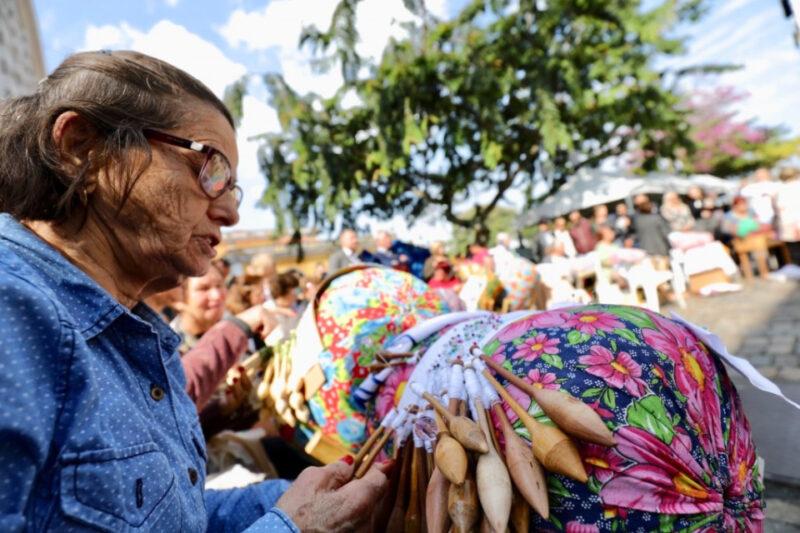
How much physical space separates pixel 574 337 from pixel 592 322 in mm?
73

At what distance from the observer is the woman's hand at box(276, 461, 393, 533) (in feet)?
3.24

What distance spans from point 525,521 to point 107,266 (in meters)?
0.95

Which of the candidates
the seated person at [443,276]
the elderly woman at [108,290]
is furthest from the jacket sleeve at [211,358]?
the seated person at [443,276]

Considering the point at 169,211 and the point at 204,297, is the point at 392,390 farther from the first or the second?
the point at 204,297

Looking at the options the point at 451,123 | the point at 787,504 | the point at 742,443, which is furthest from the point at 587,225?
the point at 742,443

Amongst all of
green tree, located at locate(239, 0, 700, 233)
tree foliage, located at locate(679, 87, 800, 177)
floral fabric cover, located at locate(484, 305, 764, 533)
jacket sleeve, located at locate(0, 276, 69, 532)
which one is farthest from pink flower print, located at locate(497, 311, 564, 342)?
tree foliage, located at locate(679, 87, 800, 177)

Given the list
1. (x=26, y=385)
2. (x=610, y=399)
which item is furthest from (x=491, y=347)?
(x=26, y=385)

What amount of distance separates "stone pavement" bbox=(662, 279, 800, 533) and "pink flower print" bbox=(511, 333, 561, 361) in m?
0.62

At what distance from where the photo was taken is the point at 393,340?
5.33ft

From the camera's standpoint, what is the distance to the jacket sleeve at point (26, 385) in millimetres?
634

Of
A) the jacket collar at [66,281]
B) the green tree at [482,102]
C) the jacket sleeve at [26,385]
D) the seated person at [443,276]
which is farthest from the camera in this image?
the green tree at [482,102]

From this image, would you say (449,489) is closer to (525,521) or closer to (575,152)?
(525,521)

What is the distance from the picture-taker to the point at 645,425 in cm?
92

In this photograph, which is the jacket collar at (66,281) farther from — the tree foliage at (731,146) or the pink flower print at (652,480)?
the tree foliage at (731,146)
